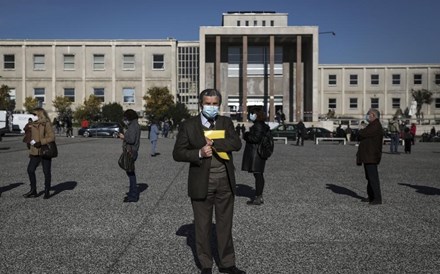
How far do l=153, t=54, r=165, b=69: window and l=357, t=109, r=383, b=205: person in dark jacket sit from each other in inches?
2463

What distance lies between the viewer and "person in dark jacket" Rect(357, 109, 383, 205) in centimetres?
1070

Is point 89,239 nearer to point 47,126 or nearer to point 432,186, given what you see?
point 47,126

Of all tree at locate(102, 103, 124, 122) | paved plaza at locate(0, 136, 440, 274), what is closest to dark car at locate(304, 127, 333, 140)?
tree at locate(102, 103, 124, 122)

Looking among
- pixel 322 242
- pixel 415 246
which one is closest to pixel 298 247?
pixel 322 242

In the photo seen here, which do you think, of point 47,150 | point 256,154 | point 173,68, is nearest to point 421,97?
point 173,68

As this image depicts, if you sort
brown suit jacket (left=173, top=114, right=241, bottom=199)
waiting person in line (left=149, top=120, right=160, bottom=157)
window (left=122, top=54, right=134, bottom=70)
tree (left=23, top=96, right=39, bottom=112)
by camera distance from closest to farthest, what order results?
brown suit jacket (left=173, top=114, right=241, bottom=199) < waiting person in line (left=149, top=120, right=160, bottom=157) < tree (left=23, top=96, right=39, bottom=112) < window (left=122, top=54, right=134, bottom=70)

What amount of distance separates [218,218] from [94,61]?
2729 inches

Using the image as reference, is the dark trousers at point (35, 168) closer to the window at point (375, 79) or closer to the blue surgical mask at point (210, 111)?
the blue surgical mask at point (210, 111)

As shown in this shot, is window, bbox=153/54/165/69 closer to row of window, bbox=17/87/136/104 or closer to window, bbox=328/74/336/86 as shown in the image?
row of window, bbox=17/87/136/104

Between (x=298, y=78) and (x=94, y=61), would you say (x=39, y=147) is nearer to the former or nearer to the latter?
(x=298, y=78)

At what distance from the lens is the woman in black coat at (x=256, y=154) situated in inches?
413

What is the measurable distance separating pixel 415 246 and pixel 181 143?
340 centimetres

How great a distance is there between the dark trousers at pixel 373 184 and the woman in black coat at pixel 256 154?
6.91ft

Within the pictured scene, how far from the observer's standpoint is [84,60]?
7219cm
